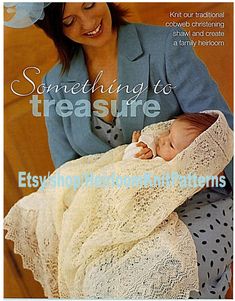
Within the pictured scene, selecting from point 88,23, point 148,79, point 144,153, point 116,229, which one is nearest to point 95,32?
point 88,23

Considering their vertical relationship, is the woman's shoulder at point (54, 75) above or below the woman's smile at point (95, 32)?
below

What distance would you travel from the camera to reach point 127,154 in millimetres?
1221

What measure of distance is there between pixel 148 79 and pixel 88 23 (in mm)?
157

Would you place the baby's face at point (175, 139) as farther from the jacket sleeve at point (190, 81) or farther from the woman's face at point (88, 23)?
the woman's face at point (88, 23)

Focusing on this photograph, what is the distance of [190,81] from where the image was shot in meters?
1.23

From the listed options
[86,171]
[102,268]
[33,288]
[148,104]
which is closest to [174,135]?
[148,104]

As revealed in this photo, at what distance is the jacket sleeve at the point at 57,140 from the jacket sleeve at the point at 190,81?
23cm

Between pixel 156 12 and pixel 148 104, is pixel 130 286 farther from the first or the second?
pixel 156 12

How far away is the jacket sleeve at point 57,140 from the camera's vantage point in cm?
124

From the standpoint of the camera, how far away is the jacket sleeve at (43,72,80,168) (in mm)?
1238

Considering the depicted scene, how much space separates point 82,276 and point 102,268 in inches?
1.8

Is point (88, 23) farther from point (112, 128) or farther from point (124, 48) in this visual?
point (112, 128)

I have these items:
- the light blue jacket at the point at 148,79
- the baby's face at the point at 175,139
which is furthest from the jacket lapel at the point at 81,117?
the baby's face at the point at 175,139

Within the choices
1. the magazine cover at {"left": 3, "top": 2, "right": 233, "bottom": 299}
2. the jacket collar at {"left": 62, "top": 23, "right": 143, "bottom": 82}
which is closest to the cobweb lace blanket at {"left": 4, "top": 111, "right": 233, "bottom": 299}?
the magazine cover at {"left": 3, "top": 2, "right": 233, "bottom": 299}
